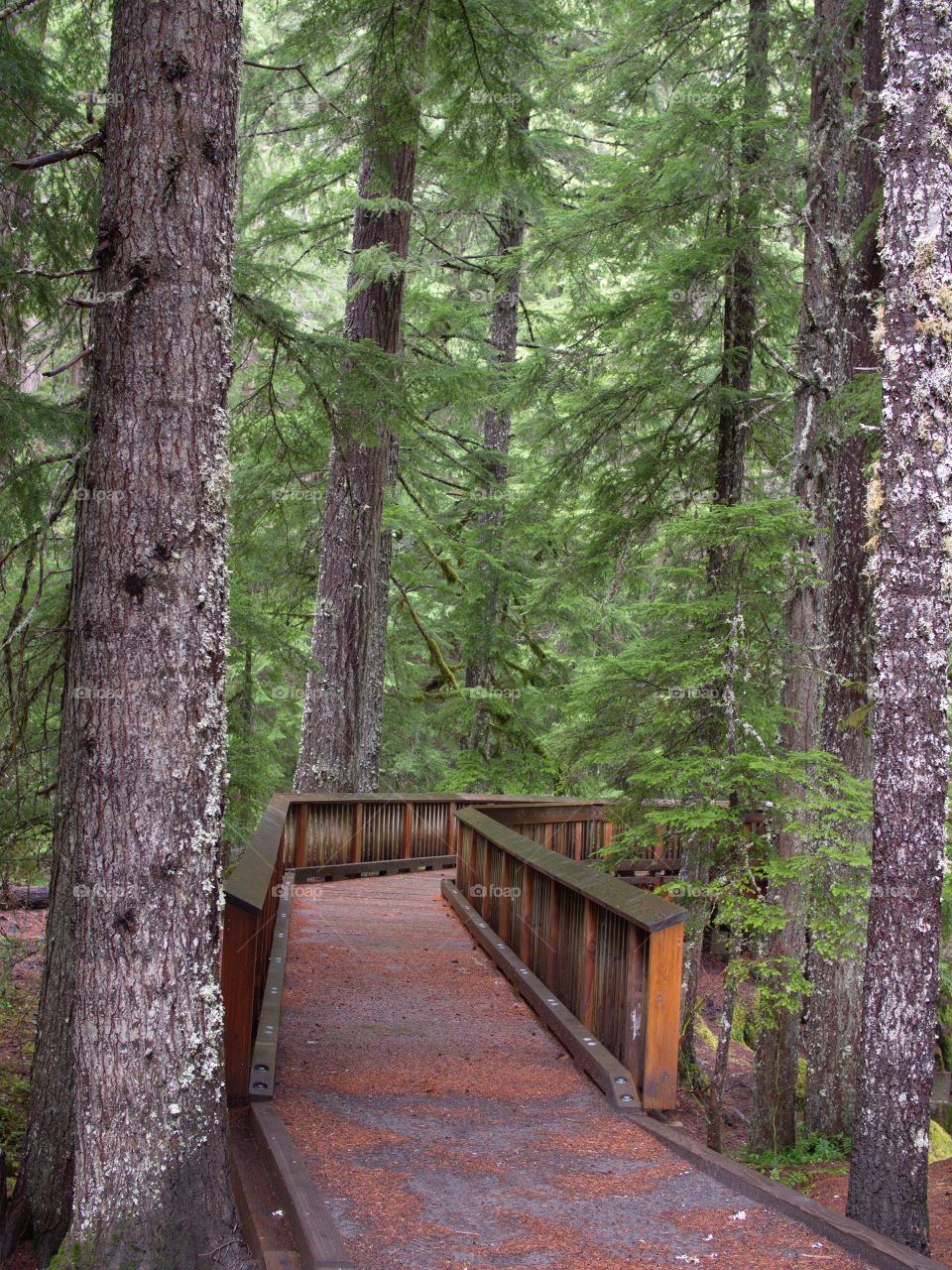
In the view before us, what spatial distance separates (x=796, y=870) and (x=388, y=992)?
127 inches

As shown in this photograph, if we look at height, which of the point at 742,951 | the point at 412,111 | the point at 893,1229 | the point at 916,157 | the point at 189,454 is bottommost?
the point at 742,951

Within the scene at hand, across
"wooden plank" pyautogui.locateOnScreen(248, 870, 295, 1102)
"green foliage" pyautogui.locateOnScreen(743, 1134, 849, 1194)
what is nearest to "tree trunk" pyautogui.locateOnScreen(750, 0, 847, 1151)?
"green foliage" pyautogui.locateOnScreen(743, 1134, 849, 1194)

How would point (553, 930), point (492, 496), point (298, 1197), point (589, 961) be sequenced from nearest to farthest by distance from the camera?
point (298, 1197) → point (589, 961) → point (553, 930) → point (492, 496)

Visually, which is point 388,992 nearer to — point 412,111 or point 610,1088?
point 610,1088

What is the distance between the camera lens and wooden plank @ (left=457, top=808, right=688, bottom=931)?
5.78 meters

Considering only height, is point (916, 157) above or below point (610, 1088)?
above

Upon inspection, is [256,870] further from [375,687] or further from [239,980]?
[375,687]

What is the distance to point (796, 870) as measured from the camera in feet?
23.9

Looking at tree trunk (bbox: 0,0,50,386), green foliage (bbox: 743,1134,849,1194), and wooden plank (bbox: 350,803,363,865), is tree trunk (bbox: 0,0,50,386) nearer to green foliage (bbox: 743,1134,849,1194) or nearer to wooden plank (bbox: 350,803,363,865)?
wooden plank (bbox: 350,803,363,865)

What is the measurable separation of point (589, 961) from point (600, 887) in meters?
0.55

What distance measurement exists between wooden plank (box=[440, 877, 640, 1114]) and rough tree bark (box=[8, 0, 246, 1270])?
2.40 metres

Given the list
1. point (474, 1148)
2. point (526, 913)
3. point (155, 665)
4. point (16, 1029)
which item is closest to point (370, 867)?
point (16, 1029)

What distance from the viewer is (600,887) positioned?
6.70m

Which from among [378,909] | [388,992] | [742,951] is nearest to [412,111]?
[388,992]
